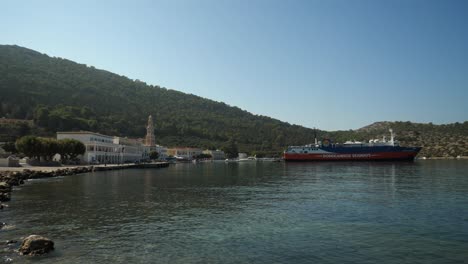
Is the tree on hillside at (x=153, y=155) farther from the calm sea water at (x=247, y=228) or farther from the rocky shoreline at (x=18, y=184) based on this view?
the calm sea water at (x=247, y=228)

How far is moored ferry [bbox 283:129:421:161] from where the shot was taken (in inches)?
4621

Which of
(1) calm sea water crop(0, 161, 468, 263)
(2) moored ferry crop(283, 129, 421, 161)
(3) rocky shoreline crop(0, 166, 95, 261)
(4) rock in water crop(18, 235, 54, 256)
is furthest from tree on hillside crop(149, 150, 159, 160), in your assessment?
(4) rock in water crop(18, 235, 54, 256)

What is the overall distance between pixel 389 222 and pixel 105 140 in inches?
4022

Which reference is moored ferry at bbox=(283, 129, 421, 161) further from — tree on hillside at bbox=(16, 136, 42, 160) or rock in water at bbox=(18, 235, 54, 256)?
rock in water at bbox=(18, 235, 54, 256)

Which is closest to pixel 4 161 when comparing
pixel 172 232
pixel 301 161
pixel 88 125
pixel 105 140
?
pixel 105 140

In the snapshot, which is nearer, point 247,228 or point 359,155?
point 247,228

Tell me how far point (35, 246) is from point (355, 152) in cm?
11731

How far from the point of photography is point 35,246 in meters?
14.9

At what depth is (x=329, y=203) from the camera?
28453mm

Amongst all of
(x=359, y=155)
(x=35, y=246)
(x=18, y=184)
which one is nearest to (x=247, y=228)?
(x=35, y=246)

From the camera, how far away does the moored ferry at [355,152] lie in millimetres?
117375

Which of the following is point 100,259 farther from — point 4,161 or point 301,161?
point 301,161

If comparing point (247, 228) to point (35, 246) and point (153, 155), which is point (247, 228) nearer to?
point (35, 246)

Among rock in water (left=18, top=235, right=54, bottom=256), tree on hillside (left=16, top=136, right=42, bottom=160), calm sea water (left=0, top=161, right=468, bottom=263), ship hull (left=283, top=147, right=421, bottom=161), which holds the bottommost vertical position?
calm sea water (left=0, top=161, right=468, bottom=263)
